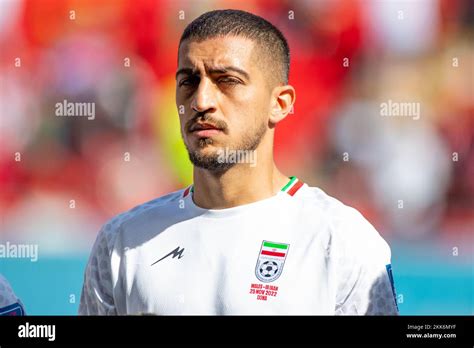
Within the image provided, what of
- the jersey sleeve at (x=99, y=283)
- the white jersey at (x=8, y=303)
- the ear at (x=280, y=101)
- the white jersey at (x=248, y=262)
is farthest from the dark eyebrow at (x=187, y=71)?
the white jersey at (x=8, y=303)

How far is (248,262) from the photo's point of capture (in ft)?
9.77

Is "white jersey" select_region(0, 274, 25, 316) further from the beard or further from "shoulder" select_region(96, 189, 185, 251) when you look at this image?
the beard

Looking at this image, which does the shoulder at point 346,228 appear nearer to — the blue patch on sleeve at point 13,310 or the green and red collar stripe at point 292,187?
the green and red collar stripe at point 292,187

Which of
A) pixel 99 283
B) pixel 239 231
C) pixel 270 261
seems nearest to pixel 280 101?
pixel 239 231

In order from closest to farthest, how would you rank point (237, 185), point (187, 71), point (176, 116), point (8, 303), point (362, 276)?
point (362, 276)
point (187, 71)
point (237, 185)
point (8, 303)
point (176, 116)

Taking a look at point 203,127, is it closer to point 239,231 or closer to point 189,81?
point 189,81

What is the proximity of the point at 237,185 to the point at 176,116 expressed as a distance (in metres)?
2.98

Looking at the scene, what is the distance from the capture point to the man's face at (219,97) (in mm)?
2918

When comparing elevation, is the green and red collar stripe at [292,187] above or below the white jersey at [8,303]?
above

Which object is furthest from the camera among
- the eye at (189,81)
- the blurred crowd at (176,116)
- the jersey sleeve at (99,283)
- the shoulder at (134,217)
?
the blurred crowd at (176,116)

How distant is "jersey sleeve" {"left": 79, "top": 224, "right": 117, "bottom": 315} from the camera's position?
123 inches
